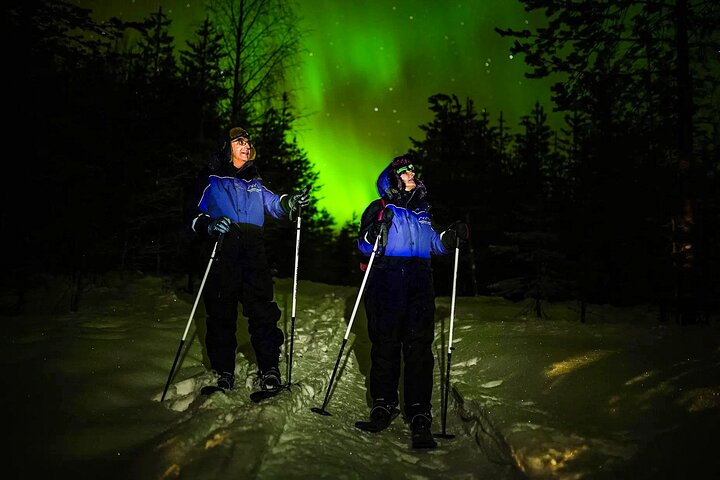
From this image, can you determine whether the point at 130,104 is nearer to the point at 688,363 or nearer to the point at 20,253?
the point at 20,253

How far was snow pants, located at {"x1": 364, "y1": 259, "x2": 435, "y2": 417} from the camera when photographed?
13.5ft

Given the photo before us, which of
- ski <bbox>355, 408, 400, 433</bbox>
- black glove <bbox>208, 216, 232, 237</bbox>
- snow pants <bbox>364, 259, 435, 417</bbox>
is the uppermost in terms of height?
black glove <bbox>208, 216, 232, 237</bbox>

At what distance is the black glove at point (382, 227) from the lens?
166 inches

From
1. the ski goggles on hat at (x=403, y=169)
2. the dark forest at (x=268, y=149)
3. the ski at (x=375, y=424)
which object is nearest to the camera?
the ski at (x=375, y=424)

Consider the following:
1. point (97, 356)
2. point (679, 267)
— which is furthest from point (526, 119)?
point (97, 356)

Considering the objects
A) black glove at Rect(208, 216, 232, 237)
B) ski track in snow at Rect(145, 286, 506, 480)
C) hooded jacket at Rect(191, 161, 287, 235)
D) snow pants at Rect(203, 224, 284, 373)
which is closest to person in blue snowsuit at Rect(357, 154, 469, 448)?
ski track in snow at Rect(145, 286, 506, 480)

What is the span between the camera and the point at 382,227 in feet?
13.8

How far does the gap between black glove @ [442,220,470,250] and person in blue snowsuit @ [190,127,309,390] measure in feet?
5.23

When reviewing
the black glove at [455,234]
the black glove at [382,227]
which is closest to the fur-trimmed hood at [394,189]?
the black glove at [382,227]

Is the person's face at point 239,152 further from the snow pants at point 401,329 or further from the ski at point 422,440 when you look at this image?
the ski at point 422,440

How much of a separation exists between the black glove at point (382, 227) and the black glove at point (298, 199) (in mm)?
851

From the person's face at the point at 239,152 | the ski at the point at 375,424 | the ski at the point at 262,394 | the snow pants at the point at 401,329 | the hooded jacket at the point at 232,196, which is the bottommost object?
the ski at the point at 375,424

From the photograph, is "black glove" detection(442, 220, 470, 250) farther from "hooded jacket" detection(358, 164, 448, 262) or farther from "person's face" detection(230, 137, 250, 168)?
"person's face" detection(230, 137, 250, 168)

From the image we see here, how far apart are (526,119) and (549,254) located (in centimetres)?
1726
